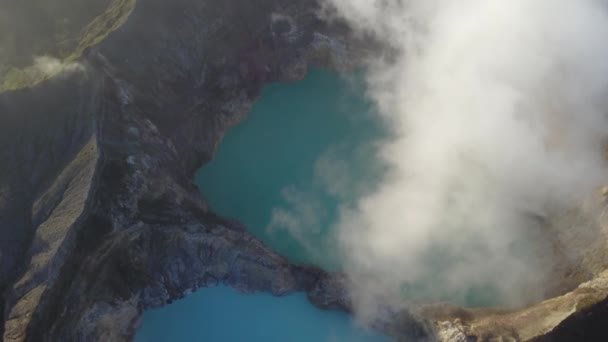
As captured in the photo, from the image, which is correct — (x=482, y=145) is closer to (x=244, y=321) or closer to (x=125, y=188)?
(x=244, y=321)

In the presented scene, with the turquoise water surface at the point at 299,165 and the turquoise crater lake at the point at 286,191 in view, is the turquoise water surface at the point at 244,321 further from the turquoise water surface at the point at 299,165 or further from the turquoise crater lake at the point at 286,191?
the turquoise water surface at the point at 299,165

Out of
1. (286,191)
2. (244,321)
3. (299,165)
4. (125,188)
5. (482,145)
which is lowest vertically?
(244,321)

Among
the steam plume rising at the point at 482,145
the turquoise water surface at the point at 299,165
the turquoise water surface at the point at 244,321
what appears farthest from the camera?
the turquoise water surface at the point at 299,165

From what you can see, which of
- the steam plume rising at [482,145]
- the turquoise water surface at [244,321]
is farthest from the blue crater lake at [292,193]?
the steam plume rising at [482,145]

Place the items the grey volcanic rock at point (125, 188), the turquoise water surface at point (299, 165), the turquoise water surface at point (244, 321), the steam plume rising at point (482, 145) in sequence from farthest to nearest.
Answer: the turquoise water surface at point (299, 165) < the steam plume rising at point (482, 145) < the turquoise water surface at point (244, 321) < the grey volcanic rock at point (125, 188)

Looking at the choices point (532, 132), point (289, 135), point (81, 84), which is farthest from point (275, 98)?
point (532, 132)

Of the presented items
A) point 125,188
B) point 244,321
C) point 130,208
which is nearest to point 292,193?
point 244,321

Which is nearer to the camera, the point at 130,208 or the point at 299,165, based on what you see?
the point at 130,208
